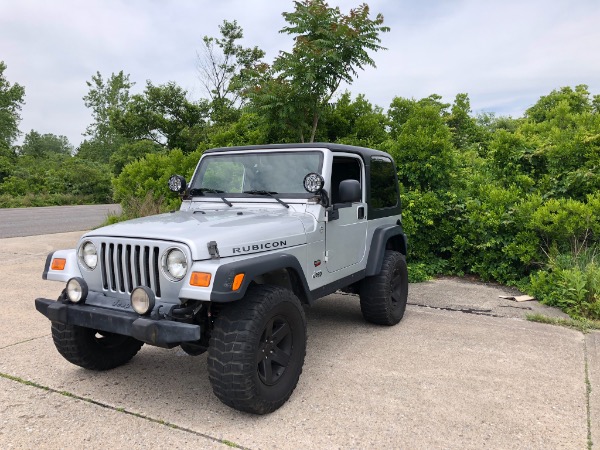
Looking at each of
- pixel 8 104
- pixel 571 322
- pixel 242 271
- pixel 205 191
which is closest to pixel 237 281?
pixel 242 271

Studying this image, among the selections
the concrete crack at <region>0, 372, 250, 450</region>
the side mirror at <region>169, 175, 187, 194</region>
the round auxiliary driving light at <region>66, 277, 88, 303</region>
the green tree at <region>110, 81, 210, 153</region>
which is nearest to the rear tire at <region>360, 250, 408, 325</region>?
the side mirror at <region>169, 175, 187, 194</region>

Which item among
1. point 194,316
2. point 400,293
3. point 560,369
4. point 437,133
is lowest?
point 560,369

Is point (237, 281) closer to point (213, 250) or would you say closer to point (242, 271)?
point (242, 271)

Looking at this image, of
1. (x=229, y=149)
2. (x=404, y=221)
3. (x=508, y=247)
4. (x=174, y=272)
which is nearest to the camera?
(x=174, y=272)

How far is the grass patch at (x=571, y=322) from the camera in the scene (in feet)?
15.9

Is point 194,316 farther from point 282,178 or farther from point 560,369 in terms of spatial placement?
point 560,369

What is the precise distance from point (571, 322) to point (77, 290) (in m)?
4.80

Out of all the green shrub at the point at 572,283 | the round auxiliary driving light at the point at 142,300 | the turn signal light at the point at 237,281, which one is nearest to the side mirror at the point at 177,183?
the round auxiliary driving light at the point at 142,300

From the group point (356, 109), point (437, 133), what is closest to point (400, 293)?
point (437, 133)

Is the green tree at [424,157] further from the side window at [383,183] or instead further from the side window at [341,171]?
the side window at [341,171]

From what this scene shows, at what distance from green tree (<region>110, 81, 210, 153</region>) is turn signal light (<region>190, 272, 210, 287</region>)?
25.3 metres

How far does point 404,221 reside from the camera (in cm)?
704

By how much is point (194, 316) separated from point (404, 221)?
187 inches

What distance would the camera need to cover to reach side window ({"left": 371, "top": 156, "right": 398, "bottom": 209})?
4.72 m
